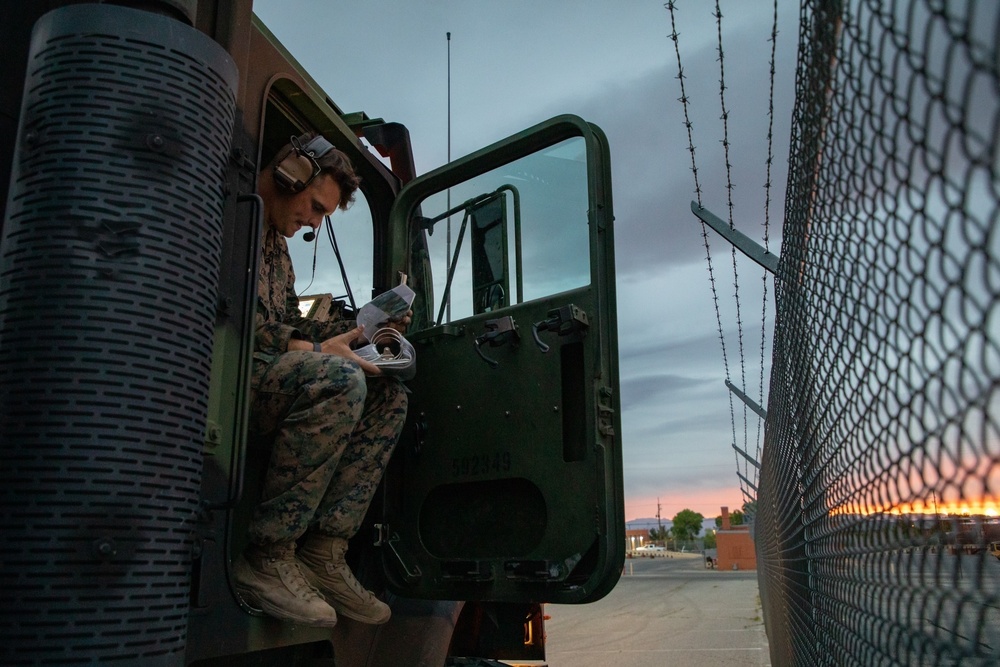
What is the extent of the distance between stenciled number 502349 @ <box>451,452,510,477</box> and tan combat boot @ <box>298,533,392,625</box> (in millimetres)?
607

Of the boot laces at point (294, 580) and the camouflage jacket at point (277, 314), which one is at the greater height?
the camouflage jacket at point (277, 314)

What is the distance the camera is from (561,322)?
258cm

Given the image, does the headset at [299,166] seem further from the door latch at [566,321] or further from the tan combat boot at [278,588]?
the tan combat boot at [278,588]

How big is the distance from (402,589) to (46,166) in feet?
6.33

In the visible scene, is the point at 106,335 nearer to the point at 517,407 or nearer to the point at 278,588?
the point at 278,588

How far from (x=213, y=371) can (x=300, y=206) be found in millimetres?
938

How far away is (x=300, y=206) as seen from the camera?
2.70 m

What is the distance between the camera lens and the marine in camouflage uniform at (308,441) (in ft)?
7.16

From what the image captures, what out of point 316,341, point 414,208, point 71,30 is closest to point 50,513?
point 71,30

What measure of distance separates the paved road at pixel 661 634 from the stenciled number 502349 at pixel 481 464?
5433 mm

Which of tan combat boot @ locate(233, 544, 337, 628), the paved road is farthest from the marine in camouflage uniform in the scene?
the paved road

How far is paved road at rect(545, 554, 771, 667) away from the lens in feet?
26.1

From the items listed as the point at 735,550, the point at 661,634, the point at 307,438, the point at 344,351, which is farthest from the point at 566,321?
the point at 735,550

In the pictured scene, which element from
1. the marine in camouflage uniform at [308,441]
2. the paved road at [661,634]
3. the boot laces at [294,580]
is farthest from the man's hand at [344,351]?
the paved road at [661,634]
